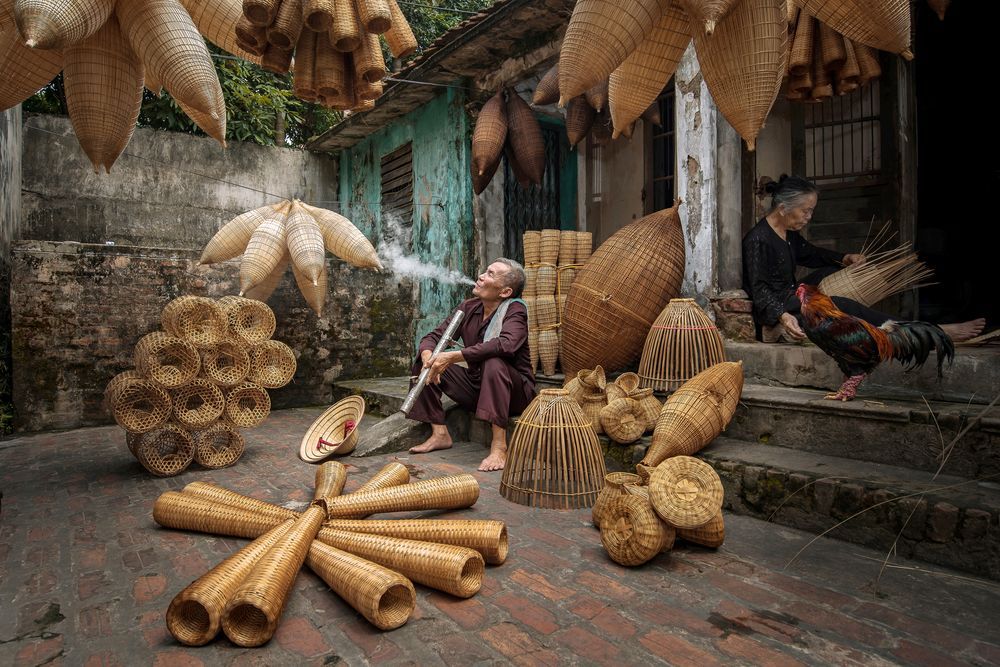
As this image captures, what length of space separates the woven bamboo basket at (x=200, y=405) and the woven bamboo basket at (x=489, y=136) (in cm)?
355

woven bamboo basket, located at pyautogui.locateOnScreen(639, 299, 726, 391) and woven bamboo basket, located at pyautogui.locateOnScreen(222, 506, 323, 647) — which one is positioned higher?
woven bamboo basket, located at pyautogui.locateOnScreen(639, 299, 726, 391)

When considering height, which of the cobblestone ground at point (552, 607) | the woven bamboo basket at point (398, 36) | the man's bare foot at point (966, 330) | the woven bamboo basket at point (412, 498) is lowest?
the cobblestone ground at point (552, 607)

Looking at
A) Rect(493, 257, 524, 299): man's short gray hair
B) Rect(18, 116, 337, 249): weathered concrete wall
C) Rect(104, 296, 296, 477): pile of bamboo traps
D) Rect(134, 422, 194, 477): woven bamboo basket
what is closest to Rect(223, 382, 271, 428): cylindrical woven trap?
Rect(104, 296, 296, 477): pile of bamboo traps

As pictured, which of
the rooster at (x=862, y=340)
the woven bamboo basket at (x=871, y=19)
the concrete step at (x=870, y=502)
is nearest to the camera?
the woven bamboo basket at (x=871, y=19)

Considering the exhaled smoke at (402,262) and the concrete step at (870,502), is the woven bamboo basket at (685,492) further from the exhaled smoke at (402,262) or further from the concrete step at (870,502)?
the exhaled smoke at (402,262)

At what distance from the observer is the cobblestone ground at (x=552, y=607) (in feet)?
5.90

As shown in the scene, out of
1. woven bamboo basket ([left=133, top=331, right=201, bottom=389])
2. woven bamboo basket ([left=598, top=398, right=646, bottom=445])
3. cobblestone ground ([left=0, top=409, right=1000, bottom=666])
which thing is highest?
woven bamboo basket ([left=133, top=331, right=201, bottom=389])

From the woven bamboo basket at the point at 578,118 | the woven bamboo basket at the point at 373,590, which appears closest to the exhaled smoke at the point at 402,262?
the woven bamboo basket at the point at 578,118

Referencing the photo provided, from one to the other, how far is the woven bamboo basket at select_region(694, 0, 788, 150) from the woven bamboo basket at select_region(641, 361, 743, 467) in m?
1.85

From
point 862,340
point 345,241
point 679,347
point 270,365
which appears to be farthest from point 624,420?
point 345,241

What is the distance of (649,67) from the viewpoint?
169 cm

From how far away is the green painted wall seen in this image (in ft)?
23.5

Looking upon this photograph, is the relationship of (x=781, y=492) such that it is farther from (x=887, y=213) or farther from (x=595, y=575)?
(x=887, y=213)

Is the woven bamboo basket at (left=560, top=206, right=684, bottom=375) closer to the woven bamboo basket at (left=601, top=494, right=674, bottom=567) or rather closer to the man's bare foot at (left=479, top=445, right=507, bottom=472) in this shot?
the man's bare foot at (left=479, top=445, right=507, bottom=472)
